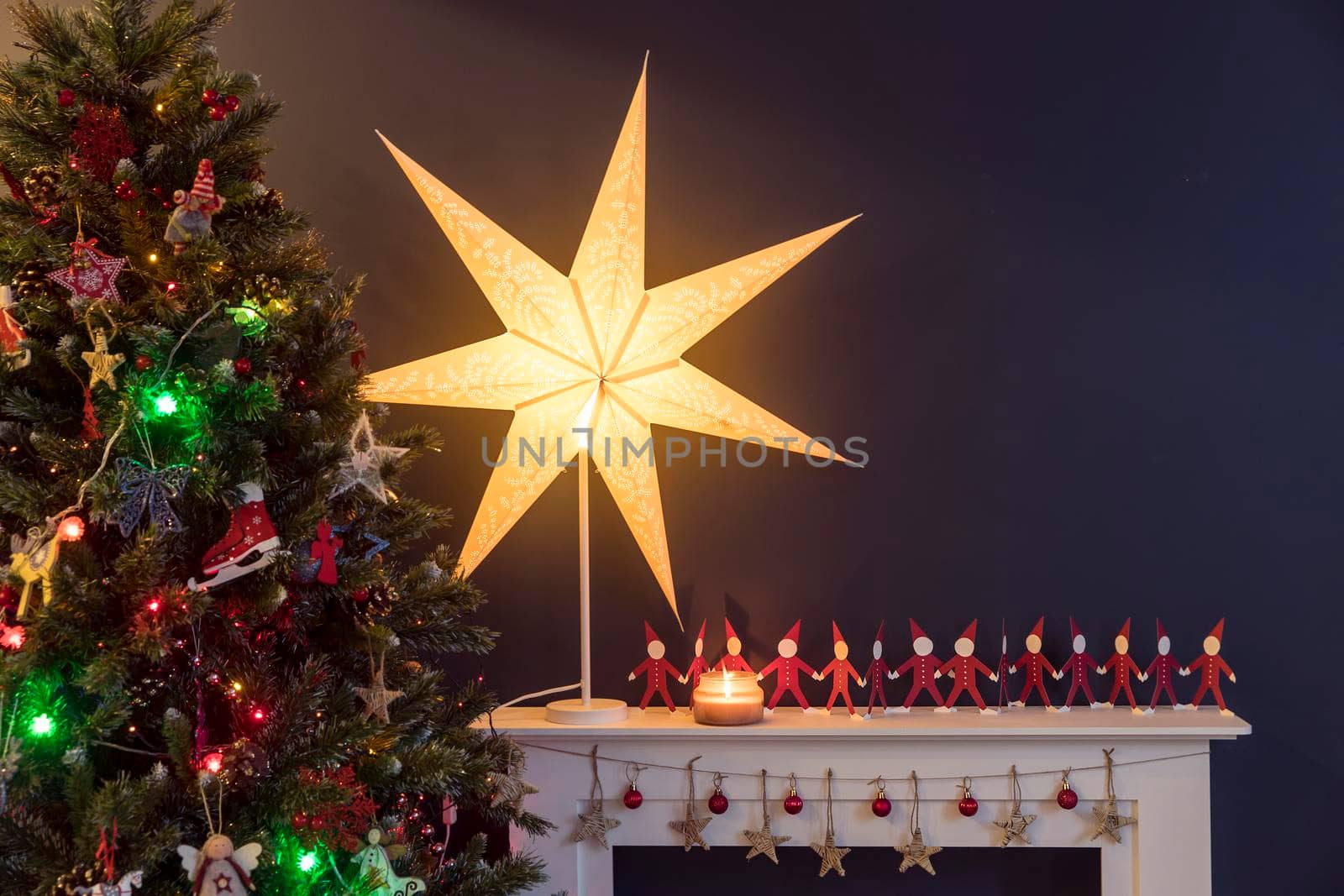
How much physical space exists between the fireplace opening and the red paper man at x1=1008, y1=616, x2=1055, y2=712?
32 centimetres

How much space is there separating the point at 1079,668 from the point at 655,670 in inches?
32.2

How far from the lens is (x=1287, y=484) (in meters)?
2.04

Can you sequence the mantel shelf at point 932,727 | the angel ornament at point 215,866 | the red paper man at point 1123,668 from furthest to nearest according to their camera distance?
the red paper man at point 1123,668 < the mantel shelf at point 932,727 < the angel ornament at point 215,866

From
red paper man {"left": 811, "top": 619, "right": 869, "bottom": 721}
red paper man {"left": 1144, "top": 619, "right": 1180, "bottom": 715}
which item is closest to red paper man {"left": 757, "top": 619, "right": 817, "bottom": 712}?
red paper man {"left": 811, "top": 619, "right": 869, "bottom": 721}

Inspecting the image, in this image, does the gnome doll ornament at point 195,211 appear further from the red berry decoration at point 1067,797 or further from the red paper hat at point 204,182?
the red berry decoration at point 1067,797

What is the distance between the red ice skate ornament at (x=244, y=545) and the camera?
48.5 inches

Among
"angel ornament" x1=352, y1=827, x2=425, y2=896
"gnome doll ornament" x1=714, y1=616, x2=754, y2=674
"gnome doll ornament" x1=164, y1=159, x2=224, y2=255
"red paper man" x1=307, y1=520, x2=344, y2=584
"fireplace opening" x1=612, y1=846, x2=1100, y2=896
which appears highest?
"gnome doll ornament" x1=164, y1=159, x2=224, y2=255

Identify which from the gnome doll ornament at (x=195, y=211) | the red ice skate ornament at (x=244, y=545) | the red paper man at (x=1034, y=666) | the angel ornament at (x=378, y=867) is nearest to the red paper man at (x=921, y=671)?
the red paper man at (x=1034, y=666)

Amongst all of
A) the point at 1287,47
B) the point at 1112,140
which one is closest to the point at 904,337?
the point at 1112,140

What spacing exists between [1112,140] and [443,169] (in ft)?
4.47

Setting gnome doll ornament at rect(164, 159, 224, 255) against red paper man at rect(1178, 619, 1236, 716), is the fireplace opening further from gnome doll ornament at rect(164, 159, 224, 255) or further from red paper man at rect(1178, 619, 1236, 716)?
gnome doll ornament at rect(164, 159, 224, 255)

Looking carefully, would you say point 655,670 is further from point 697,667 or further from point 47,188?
point 47,188

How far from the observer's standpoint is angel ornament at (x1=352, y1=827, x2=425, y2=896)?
1.28 metres

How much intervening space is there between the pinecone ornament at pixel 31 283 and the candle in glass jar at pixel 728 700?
123cm
